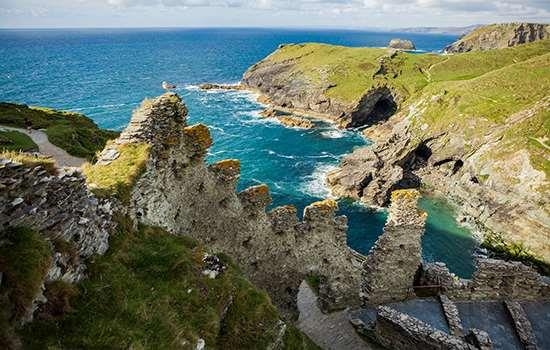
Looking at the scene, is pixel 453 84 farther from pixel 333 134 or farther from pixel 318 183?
Answer: pixel 318 183

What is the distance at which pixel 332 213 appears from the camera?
2764cm

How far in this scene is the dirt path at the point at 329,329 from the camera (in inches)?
1112

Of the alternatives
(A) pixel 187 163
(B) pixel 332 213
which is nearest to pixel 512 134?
(B) pixel 332 213

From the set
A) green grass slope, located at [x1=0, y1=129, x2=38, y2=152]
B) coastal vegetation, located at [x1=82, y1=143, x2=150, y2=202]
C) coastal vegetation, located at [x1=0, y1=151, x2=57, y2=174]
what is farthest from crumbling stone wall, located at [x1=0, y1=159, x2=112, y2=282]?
green grass slope, located at [x1=0, y1=129, x2=38, y2=152]

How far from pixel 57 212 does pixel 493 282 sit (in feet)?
93.8

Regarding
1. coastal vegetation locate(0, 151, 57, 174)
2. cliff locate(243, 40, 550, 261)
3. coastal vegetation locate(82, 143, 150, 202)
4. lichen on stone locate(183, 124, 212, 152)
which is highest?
coastal vegetation locate(0, 151, 57, 174)

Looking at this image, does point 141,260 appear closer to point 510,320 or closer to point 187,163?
point 187,163

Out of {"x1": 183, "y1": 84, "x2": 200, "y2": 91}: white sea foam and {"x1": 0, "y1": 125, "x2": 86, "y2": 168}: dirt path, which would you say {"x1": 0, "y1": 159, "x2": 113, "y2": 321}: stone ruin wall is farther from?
{"x1": 183, "y1": 84, "x2": 200, "y2": 91}: white sea foam

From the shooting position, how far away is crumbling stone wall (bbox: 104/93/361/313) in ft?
60.0

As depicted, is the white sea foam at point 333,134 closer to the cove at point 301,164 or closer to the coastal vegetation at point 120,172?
the cove at point 301,164

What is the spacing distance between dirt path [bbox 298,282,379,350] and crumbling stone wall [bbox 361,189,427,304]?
248 cm

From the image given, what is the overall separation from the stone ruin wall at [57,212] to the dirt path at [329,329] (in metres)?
19.6

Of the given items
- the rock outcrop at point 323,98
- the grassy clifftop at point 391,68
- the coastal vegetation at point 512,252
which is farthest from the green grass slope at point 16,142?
the grassy clifftop at point 391,68

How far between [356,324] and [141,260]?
19293 mm
